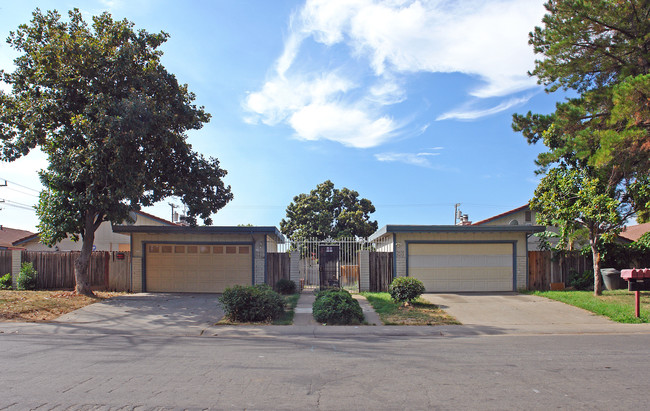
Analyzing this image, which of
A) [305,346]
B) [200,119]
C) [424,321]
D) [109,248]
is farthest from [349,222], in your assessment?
[305,346]

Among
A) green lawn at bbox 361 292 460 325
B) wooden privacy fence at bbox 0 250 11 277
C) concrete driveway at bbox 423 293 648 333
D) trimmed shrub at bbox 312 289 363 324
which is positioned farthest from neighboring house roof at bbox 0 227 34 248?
concrete driveway at bbox 423 293 648 333

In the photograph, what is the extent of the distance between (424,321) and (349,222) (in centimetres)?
2577

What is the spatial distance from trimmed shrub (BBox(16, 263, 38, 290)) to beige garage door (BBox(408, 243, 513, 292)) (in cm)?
1531

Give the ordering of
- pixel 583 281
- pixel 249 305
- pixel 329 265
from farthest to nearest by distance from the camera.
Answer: pixel 583 281, pixel 329 265, pixel 249 305

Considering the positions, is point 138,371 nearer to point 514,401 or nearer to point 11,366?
point 11,366

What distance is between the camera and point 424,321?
11477 mm

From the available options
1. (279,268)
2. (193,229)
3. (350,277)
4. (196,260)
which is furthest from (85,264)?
(350,277)

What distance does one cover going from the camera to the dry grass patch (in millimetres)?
11867

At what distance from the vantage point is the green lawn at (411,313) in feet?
37.7

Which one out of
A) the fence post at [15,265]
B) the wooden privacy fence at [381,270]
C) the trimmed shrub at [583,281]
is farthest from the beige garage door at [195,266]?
the trimmed shrub at [583,281]

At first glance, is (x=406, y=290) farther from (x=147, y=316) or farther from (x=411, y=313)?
(x=147, y=316)

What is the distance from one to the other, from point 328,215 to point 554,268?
70.6 ft

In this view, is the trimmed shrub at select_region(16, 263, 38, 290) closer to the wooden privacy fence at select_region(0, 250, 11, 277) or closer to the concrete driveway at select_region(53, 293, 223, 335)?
the wooden privacy fence at select_region(0, 250, 11, 277)

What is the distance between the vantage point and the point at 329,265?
17.2 meters
